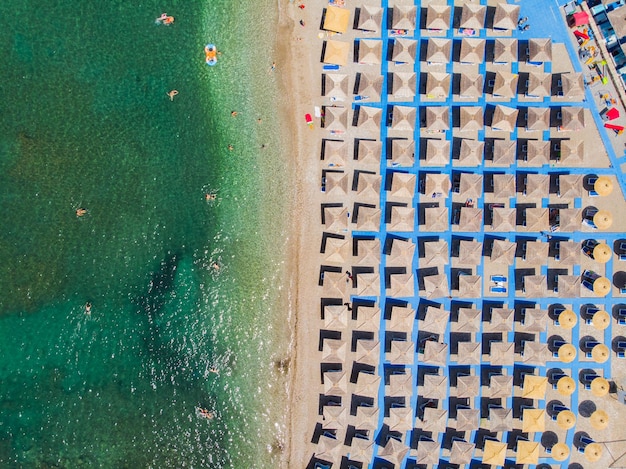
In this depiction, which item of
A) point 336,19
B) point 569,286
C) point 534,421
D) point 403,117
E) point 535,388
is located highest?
point 336,19

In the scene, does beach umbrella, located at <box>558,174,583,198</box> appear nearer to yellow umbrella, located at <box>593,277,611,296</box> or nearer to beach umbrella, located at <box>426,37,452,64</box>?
yellow umbrella, located at <box>593,277,611,296</box>

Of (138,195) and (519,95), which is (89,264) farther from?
(519,95)

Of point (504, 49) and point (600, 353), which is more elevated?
point (504, 49)

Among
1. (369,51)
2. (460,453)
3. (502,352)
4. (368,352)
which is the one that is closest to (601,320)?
(502,352)

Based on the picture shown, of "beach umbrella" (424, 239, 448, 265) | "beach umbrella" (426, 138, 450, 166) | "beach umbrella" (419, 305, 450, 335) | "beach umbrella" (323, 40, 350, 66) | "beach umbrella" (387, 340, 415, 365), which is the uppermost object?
"beach umbrella" (323, 40, 350, 66)

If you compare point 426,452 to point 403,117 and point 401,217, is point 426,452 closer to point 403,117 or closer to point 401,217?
point 401,217

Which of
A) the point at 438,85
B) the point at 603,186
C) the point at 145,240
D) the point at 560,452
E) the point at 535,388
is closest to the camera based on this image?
the point at 560,452

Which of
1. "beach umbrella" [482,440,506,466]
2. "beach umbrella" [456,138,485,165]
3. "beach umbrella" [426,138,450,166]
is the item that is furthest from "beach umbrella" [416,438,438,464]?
"beach umbrella" [456,138,485,165]
